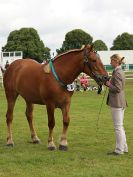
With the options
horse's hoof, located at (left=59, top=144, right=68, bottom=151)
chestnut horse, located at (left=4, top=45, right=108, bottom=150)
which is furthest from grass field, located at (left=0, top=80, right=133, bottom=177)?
→ chestnut horse, located at (left=4, top=45, right=108, bottom=150)

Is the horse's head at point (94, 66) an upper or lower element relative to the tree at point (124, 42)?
lower

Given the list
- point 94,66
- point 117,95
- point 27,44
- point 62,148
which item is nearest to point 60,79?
point 94,66

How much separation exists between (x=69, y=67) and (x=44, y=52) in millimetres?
75851

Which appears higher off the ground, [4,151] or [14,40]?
[14,40]

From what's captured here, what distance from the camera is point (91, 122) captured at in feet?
43.8

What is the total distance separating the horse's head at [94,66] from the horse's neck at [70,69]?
239 mm

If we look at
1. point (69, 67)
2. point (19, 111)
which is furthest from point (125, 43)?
point (69, 67)

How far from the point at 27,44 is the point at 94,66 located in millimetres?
78054

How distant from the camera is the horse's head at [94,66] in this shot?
842 cm

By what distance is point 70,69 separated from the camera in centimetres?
895

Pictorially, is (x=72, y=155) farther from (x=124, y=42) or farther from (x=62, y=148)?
(x=124, y=42)

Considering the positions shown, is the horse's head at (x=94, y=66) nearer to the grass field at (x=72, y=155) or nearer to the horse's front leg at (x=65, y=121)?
the horse's front leg at (x=65, y=121)

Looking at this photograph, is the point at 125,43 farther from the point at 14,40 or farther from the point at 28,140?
the point at 28,140

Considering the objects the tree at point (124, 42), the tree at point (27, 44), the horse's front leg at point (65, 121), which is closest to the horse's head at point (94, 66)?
the horse's front leg at point (65, 121)
